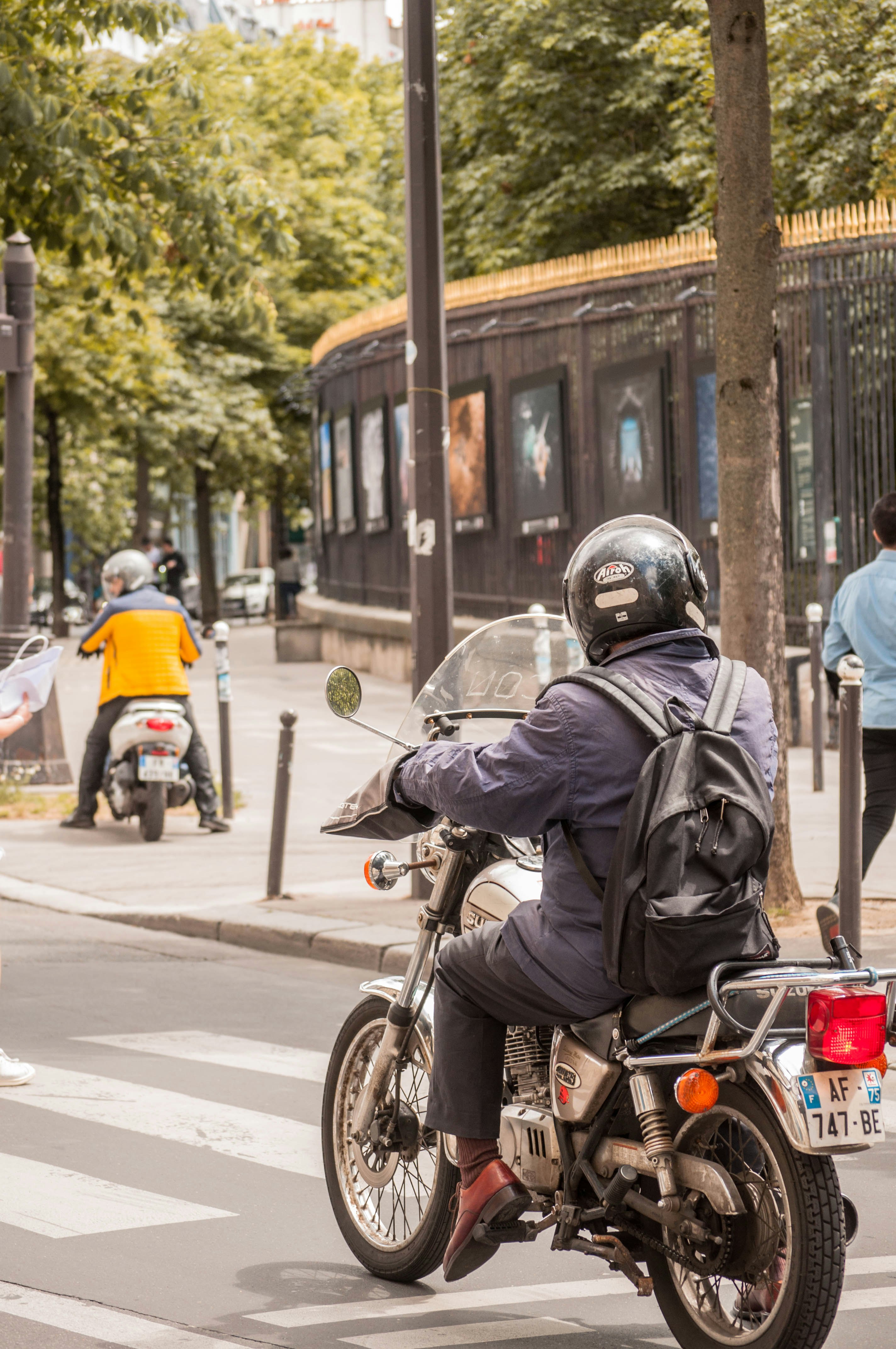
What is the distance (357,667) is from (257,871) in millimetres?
11973

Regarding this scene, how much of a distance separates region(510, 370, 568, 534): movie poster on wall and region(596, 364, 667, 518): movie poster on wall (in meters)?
0.63

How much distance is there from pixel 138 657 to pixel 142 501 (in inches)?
→ 1060

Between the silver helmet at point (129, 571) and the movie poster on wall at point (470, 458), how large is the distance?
24.2 ft

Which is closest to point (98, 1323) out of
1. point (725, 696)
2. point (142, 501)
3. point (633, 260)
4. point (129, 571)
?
point (725, 696)

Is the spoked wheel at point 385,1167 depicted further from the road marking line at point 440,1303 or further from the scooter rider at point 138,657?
the scooter rider at point 138,657

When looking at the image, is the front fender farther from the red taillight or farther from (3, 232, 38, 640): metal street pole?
(3, 232, 38, 640): metal street pole

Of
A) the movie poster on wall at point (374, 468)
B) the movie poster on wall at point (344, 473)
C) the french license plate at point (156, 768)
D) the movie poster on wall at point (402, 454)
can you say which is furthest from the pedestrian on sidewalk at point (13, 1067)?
the movie poster on wall at point (344, 473)

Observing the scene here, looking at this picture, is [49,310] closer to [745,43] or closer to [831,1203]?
[745,43]

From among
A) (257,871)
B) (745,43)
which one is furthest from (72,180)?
(745,43)

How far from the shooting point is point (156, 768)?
36.7 ft

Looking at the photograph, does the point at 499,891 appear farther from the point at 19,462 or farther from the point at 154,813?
the point at 19,462

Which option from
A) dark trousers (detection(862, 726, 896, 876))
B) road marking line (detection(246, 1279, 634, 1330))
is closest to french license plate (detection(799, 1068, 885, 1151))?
road marking line (detection(246, 1279, 634, 1330))

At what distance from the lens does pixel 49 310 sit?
3119 cm

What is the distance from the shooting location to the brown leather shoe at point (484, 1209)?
368cm
